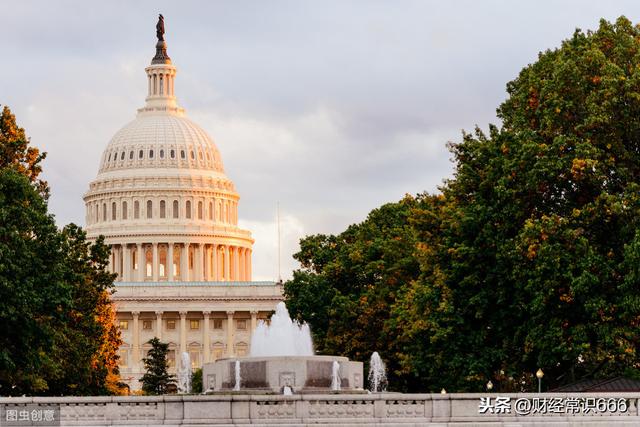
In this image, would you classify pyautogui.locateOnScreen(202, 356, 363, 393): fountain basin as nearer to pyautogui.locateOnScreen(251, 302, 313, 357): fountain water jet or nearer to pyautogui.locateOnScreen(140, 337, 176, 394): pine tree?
pyautogui.locateOnScreen(251, 302, 313, 357): fountain water jet

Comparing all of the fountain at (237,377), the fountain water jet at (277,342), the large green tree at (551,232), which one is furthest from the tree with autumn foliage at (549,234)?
the fountain at (237,377)

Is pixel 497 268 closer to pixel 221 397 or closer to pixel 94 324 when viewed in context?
pixel 221 397

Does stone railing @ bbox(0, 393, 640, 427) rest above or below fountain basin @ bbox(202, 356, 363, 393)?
below

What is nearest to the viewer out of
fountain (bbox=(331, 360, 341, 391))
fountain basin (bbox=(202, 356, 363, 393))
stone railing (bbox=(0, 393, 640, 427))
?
stone railing (bbox=(0, 393, 640, 427))

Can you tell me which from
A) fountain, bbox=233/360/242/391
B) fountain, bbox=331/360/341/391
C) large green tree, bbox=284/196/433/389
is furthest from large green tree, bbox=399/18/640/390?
fountain, bbox=233/360/242/391

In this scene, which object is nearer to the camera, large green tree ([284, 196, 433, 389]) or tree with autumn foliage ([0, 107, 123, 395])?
tree with autumn foliage ([0, 107, 123, 395])

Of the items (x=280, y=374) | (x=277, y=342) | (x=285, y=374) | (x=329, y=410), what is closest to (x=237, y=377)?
(x=280, y=374)

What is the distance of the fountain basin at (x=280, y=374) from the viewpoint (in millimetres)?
60031

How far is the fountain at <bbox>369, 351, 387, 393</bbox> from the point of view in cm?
9075

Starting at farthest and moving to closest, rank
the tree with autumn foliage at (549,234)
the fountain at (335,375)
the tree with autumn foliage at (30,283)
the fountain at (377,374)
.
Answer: the fountain at (377,374) < the tree with autumn foliage at (30,283) < the tree with autumn foliage at (549,234) < the fountain at (335,375)

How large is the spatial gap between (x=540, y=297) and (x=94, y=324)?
3677cm

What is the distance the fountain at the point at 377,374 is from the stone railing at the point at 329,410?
3544cm

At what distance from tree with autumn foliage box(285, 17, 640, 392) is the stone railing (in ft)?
47.3

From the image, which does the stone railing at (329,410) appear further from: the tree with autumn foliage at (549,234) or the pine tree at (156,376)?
the pine tree at (156,376)
